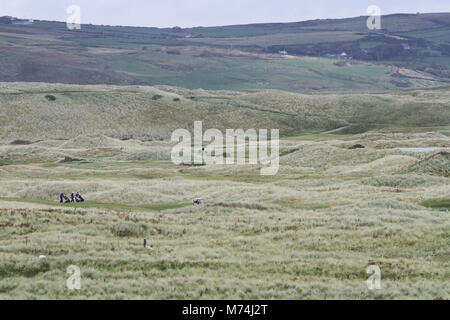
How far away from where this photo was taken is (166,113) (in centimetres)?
17650

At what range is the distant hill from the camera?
163 metres

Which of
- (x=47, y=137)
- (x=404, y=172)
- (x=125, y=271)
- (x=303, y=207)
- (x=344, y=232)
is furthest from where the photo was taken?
(x=47, y=137)

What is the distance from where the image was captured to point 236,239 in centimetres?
3603

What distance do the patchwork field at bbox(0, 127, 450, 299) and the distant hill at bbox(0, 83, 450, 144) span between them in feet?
301

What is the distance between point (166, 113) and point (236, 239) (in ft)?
468

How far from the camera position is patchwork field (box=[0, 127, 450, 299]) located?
2442 centimetres

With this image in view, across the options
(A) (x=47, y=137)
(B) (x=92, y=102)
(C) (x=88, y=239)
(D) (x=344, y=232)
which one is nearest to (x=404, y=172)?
(D) (x=344, y=232)

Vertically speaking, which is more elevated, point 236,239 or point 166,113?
point 166,113

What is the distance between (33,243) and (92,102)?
506 feet

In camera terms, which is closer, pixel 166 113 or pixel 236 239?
pixel 236 239

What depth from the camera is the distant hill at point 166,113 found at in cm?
16262

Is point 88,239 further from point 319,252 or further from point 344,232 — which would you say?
point 344,232

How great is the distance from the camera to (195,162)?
341 feet

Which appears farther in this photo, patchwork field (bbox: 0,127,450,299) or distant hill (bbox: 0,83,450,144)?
distant hill (bbox: 0,83,450,144)
